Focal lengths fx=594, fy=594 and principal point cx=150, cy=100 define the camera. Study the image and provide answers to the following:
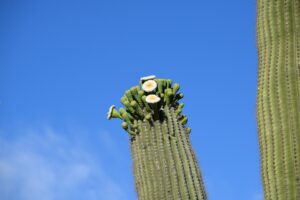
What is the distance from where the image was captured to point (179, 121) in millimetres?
6902

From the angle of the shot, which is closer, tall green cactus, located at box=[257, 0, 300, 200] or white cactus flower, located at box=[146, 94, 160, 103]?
tall green cactus, located at box=[257, 0, 300, 200]

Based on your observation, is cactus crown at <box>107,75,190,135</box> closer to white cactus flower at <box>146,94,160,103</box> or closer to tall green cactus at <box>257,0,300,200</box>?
white cactus flower at <box>146,94,160,103</box>

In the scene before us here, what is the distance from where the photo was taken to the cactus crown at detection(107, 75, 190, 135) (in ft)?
22.1

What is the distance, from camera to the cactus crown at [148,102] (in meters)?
6.73

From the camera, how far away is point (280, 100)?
424cm

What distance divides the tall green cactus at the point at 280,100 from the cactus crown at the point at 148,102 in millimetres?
2304

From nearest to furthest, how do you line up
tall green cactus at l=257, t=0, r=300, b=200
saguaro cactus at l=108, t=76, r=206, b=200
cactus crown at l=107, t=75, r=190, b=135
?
tall green cactus at l=257, t=0, r=300, b=200 < saguaro cactus at l=108, t=76, r=206, b=200 < cactus crown at l=107, t=75, r=190, b=135

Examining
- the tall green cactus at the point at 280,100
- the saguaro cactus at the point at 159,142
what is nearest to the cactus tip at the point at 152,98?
the saguaro cactus at the point at 159,142

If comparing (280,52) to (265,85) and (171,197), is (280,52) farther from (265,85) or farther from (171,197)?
(171,197)

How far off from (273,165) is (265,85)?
0.60 metres

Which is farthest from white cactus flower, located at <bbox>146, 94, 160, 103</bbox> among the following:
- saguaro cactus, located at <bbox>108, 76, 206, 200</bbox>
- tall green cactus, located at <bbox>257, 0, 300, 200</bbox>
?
tall green cactus, located at <bbox>257, 0, 300, 200</bbox>

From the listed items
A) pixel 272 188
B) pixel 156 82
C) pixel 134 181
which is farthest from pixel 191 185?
pixel 272 188

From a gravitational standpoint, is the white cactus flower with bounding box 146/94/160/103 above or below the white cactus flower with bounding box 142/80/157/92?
below

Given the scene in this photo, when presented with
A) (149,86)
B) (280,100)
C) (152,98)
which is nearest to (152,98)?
(152,98)
